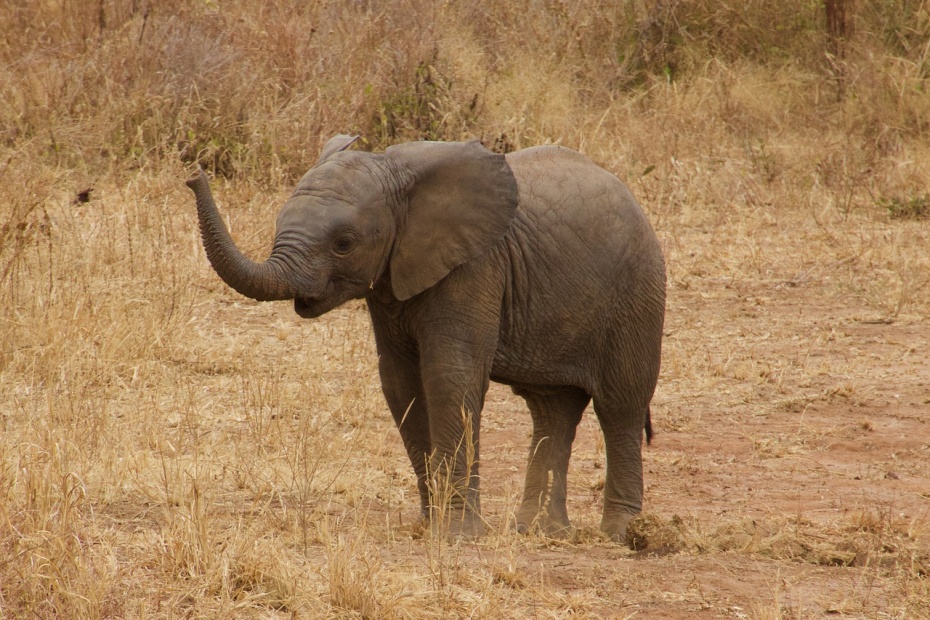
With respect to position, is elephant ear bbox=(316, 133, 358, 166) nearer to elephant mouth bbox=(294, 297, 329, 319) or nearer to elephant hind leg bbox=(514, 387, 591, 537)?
elephant mouth bbox=(294, 297, 329, 319)

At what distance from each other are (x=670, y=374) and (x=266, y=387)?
273cm

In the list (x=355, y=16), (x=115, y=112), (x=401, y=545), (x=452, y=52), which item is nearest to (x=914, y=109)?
(x=452, y=52)

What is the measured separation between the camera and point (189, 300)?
8.21m

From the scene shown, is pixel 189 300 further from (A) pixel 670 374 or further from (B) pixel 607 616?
A: (B) pixel 607 616

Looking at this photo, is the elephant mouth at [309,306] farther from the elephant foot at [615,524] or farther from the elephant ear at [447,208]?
the elephant foot at [615,524]

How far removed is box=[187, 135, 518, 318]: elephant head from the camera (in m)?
4.80

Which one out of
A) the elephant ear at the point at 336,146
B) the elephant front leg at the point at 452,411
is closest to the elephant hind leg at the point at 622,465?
the elephant front leg at the point at 452,411

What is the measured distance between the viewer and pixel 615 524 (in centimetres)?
584

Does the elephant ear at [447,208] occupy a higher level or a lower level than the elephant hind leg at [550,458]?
higher

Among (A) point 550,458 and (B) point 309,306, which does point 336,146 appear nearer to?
(B) point 309,306

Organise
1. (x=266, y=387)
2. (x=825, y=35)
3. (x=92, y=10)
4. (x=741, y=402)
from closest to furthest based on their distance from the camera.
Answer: (x=266, y=387) → (x=741, y=402) → (x=92, y=10) → (x=825, y=35)

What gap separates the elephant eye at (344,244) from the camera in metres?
4.89

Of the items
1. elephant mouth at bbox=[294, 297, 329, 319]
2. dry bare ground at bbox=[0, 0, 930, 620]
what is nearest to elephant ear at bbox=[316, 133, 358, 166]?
elephant mouth at bbox=[294, 297, 329, 319]

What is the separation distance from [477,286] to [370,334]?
3050 millimetres
